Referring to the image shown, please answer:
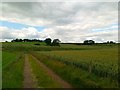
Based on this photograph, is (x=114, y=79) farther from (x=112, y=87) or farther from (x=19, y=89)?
(x=19, y=89)

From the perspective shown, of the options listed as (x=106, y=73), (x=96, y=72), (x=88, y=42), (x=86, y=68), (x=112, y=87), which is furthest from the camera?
(x=88, y=42)

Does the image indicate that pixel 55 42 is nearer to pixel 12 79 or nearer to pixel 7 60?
pixel 7 60

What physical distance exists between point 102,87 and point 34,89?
16.1 feet

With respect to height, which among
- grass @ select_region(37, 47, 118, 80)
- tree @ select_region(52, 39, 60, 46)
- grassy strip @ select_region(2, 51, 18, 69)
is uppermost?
tree @ select_region(52, 39, 60, 46)

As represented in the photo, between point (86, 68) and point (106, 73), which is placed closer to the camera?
point (106, 73)

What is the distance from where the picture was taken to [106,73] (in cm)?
1975

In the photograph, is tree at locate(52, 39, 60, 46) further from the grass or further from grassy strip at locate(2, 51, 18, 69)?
the grass

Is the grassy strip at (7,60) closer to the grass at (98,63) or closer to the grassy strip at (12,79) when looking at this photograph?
the grassy strip at (12,79)

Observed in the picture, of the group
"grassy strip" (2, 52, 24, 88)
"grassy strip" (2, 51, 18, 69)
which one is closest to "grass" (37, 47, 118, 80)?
"grassy strip" (2, 52, 24, 88)

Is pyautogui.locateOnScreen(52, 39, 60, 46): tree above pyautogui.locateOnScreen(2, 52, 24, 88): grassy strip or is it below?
above

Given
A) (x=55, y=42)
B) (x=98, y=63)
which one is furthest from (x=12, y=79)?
(x=55, y=42)

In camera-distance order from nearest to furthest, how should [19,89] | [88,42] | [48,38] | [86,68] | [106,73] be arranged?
[19,89] → [106,73] → [86,68] → [88,42] → [48,38]

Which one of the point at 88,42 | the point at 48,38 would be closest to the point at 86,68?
the point at 88,42

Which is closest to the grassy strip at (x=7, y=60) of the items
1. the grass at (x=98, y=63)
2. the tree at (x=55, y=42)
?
the grass at (x=98, y=63)
